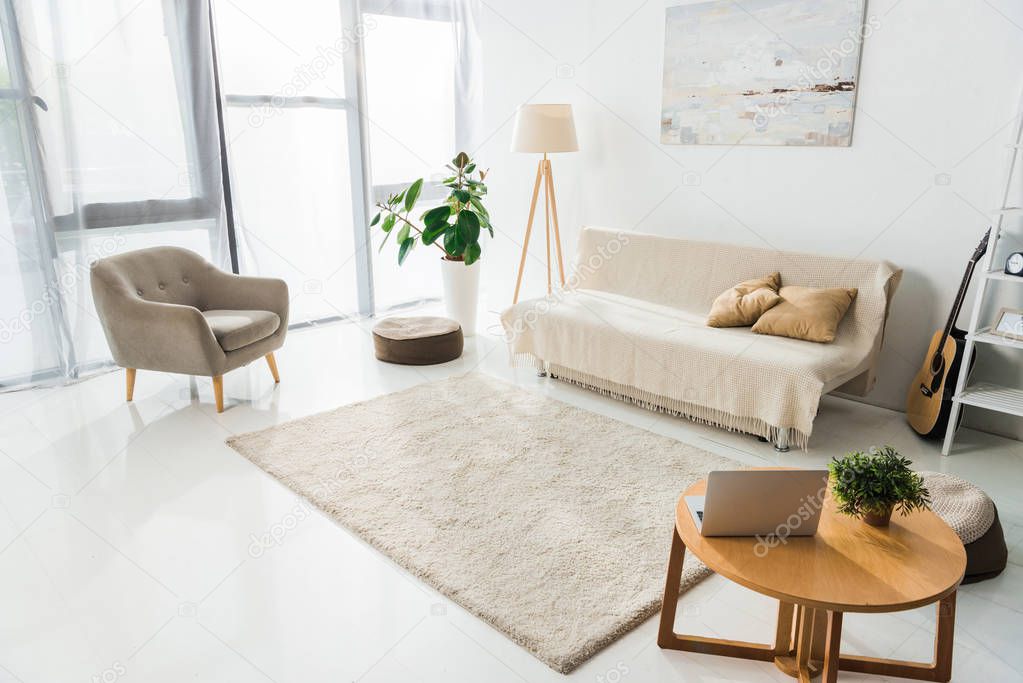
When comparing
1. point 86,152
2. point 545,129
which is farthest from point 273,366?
point 545,129

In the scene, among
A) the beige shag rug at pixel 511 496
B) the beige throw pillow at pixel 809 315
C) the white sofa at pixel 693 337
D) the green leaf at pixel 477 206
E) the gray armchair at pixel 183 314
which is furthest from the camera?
the green leaf at pixel 477 206

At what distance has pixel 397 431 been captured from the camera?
3.29m

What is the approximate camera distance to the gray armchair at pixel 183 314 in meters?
3.38

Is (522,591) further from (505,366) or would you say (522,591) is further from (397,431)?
(505,366)

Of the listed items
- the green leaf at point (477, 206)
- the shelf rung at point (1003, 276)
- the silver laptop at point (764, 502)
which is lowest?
the silver laptop at point (764, 502)

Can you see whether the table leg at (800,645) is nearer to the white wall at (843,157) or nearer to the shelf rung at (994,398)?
the shelf rung at (994,398)

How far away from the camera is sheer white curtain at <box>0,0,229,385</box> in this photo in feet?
12.1

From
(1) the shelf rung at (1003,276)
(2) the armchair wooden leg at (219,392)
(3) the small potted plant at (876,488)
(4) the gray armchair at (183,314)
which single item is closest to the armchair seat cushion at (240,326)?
(4) the gray armchair at (183,314)

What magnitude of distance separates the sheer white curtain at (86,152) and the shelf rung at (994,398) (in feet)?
13.3

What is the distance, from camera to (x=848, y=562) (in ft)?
5.26

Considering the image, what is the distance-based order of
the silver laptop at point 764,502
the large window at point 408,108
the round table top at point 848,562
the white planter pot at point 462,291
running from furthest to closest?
the large window at point 408,108
the white planter pot at point 462,291
the silver laptop at point 764,502
the round table top at point 848,562

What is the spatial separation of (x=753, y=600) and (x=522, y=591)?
669 mm

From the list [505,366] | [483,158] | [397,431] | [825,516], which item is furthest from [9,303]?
[825,516]

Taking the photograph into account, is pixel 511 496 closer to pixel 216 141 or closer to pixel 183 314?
pixel 183 314
